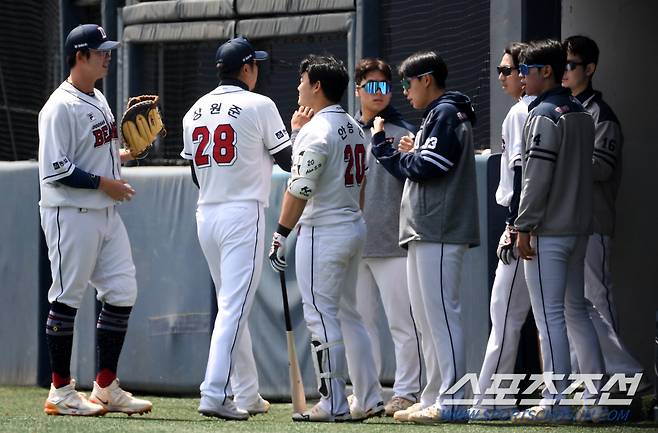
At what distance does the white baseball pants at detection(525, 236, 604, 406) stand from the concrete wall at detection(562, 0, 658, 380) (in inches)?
58.4

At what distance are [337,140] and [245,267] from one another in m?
0.78

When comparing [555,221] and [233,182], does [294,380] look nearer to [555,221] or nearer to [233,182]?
[233,182]

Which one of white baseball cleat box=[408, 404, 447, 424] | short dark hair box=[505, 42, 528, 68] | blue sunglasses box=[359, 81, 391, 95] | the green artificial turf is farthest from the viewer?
blue sunglasses box=[359, 81, 391, 95]

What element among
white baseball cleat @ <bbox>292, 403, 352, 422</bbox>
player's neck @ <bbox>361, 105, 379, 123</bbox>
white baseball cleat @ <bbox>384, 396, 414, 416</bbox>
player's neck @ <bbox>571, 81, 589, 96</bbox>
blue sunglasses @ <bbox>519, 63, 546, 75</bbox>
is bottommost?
white baseball cleat @ <bbox>384, 396, 414, 416</bbox>

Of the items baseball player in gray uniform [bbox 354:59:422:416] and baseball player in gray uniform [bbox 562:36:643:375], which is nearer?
baseball player in gray uniform [bbox 562:36:643:375]

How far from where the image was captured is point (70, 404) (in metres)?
6.73

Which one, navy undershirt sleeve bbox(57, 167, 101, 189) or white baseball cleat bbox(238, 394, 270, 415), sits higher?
navy undershirt sleeve bbox(57, 167, 101, 189)

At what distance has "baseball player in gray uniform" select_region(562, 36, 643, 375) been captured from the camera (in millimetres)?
6895

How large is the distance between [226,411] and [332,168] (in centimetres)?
127

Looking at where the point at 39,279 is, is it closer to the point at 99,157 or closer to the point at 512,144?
the point at 99,157

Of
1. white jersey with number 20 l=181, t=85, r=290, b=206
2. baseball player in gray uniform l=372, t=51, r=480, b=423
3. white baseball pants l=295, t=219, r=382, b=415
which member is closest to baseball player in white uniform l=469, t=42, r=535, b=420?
baseball player in gray uniform l=372, t=51, r=480, b=423

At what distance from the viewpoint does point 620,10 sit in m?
7.73

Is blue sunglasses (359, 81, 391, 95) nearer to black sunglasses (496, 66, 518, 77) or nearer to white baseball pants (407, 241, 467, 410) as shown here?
black sunglasses (496, 66, 518, 77)

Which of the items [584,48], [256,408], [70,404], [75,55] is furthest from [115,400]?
[584,48]
